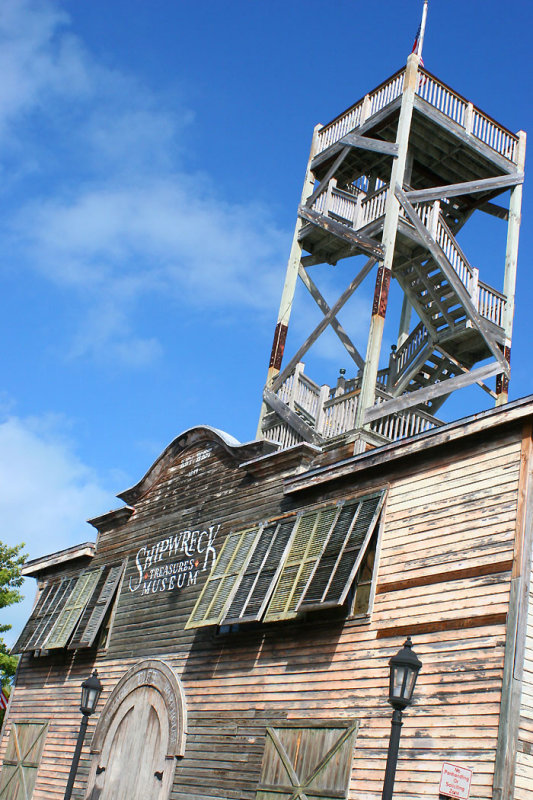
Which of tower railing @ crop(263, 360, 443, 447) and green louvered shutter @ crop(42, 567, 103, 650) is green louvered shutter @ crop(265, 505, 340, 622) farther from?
green louvered shutter @ crop(42, 567, 103, 650)

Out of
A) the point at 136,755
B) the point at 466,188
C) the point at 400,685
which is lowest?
the point at 136,755

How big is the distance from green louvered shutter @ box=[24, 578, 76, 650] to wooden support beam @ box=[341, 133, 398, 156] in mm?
13098

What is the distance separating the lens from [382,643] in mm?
13320

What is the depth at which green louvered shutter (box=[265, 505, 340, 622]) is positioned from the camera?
49.1 ft

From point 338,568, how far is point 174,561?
6467 mm

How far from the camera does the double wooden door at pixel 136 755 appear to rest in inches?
679

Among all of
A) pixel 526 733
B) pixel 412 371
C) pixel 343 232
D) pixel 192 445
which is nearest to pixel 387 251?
pixel 343 232

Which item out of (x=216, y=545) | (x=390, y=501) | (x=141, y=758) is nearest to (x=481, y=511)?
(x=390, y=501)

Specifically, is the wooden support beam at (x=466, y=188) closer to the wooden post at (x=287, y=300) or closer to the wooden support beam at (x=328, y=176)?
the wooden support beam at (x=328, y=176)

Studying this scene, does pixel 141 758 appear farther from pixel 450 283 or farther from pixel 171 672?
pixel 450 283

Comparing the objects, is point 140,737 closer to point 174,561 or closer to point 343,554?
point 174,561

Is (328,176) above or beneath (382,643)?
above

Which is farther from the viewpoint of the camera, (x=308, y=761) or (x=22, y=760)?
(x=22, y=760)

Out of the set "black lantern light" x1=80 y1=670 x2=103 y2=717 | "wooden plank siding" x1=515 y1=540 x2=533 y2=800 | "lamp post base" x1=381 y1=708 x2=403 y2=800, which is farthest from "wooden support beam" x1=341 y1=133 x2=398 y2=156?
"lamp post base" x1=381 y1=708 x2=403 y2=800
